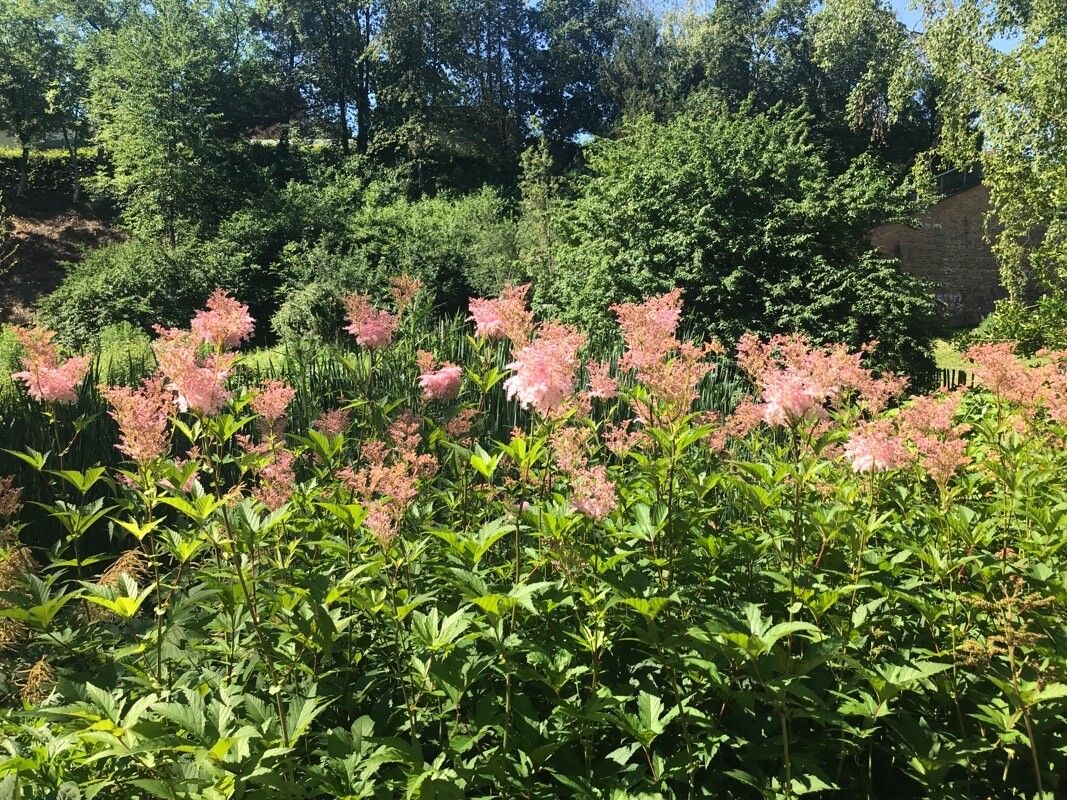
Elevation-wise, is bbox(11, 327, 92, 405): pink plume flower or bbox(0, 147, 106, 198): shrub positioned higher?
bbox(0, 147, 106, 198): shrub

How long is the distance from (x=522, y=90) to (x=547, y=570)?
129 ft

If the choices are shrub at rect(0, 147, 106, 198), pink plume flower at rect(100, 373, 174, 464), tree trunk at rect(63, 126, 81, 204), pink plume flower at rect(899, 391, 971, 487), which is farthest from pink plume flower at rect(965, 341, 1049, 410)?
tree trunk at rect(63, 126, 81, 204)

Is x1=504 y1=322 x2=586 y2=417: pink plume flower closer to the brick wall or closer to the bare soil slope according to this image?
the bare soil slope

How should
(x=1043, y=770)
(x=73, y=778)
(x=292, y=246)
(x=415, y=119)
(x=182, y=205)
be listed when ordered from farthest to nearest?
1. (x=415, y=119)
2. (x=182, y=205)
3. (x=292, y=246)
4. (x=1043, y=770)
5. (x=73, y=778)

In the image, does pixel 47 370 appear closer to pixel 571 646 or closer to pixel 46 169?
pixel 571 646

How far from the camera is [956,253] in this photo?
2303 cm

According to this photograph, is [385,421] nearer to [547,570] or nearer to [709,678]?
[547,570]

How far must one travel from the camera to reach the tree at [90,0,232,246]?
2020 cm

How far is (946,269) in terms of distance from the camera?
2325 cm

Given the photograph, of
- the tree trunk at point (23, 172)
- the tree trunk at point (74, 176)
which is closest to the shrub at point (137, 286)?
the tree trunk at point (74, 176)

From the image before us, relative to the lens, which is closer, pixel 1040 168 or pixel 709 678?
pixel 709 678

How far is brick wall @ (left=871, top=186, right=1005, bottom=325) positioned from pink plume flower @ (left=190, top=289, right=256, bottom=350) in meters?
23.5

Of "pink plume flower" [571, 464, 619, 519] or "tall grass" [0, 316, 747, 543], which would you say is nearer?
"pink plume flower" [571, 464, 619, 519]

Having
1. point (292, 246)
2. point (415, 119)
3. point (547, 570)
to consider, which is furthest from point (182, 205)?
point (547, 570)
